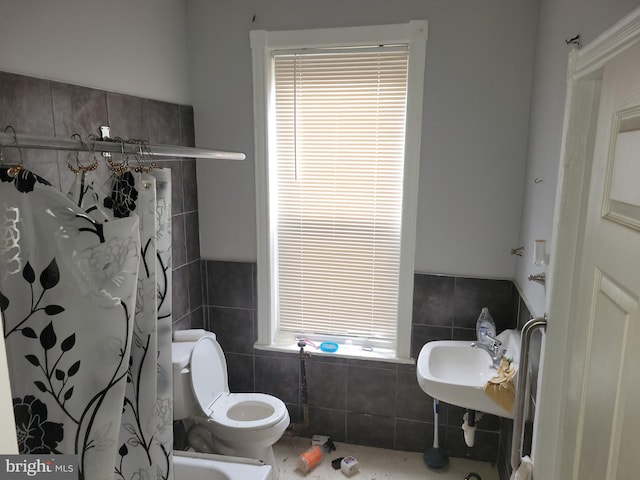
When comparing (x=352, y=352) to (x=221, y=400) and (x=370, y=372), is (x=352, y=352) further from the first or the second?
(x=221, y=400)

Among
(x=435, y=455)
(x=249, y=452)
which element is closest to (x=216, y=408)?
(x=249, y=452)

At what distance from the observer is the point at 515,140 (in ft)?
7.75

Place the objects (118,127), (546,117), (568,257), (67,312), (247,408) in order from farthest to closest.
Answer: (247,408), (118,127), (546,117), (568,257), (67,312)

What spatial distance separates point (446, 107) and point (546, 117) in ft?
1.85

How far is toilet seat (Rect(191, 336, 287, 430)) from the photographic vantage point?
2350mm

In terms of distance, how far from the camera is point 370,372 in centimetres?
274

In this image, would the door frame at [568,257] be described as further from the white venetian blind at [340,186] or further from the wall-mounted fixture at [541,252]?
the white venetian blind at [340,186]

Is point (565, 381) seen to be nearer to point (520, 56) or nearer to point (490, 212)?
point (490, 212)

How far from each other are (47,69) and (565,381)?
2.13 metres

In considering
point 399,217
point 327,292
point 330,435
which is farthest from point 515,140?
point 330,435

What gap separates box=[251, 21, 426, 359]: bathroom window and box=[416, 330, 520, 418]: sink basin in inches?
11.4

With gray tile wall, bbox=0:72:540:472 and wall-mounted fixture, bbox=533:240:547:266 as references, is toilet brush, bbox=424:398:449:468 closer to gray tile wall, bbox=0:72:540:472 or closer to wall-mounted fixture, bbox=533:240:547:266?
gray tile wall, bbox=0:72:540:472

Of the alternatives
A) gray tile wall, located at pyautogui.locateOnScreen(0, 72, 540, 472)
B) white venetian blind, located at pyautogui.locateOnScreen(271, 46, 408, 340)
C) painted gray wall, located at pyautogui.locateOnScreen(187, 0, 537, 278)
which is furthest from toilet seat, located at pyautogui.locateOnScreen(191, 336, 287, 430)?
painted gray wall, located at pyautogui.locateOnScreen(187, 0, 537, 278)

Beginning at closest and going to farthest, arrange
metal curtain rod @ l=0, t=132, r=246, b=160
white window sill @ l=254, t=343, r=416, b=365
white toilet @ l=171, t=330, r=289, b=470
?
metal curtain rod @ l=0, t=132, r=246, b=160, white toilet @ l=171, t=330, r=289, b=470, white window sill @ l=254, t=343, r=416, b=365
